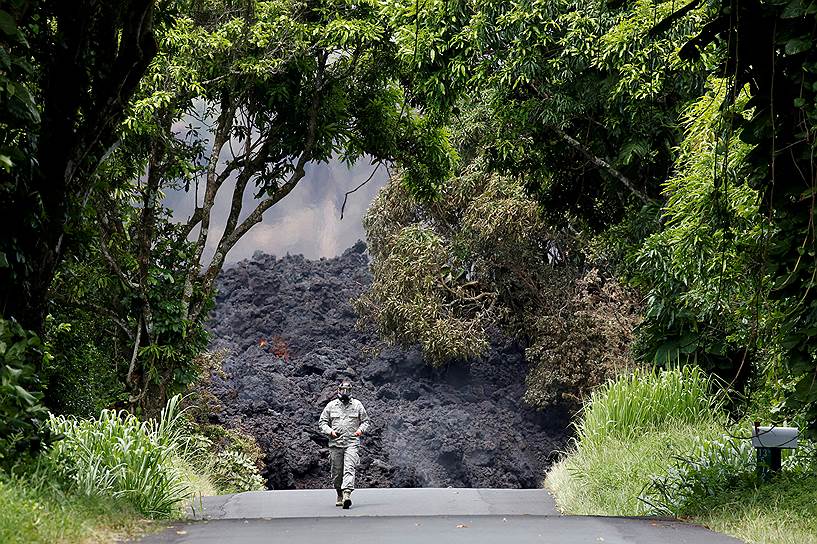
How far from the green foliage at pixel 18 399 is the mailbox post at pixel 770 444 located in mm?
6270

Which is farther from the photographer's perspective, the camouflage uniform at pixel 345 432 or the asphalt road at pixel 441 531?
the camouflage uniform at pixel 345 432

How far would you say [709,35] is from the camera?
8812 mm

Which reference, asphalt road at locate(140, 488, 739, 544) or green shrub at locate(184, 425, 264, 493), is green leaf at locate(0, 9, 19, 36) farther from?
green shrub at locate(184, 425, 264, 493)

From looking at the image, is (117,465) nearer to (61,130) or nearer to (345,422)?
(61,130)

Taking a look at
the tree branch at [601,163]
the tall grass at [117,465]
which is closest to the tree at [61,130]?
the tall grass at [117,465]

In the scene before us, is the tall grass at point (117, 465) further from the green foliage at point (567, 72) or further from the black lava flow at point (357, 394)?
the black lava flow at point (357, 394)

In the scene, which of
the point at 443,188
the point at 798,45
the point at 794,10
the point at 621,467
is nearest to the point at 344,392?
the point at 621,467

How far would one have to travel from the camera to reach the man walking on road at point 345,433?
14219mm

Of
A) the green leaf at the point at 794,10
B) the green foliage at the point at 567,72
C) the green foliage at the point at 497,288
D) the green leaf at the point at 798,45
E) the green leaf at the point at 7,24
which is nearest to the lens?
the green leaf at the point at 7,24

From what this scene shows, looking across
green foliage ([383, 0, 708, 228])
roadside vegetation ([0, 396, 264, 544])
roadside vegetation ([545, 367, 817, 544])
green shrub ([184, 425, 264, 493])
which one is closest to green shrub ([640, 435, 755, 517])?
roadside vegetation ([545, 367, 817, 544])

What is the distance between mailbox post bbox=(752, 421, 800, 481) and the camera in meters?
9.59

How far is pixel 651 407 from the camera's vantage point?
14.5 meters

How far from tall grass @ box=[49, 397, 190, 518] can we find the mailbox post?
18.5ft

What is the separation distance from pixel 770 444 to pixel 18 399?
6.64 metres
